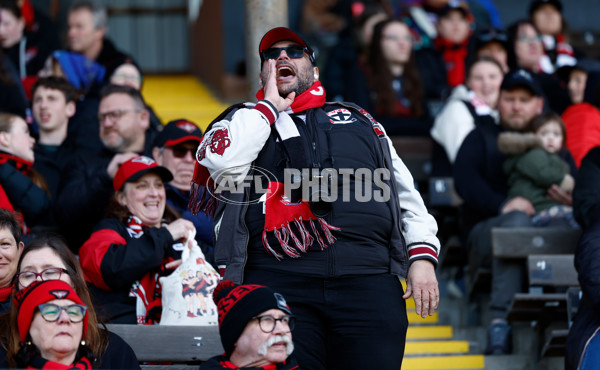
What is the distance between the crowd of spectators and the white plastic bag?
7.6 inches

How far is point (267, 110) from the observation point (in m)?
4.15

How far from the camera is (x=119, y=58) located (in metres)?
8.80

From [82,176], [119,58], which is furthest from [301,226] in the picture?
[119,58]

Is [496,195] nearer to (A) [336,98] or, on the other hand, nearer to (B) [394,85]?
(B) [394,85]

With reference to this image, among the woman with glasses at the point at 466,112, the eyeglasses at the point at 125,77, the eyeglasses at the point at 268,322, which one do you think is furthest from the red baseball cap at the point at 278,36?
the eyeglasses at the point at 125,77

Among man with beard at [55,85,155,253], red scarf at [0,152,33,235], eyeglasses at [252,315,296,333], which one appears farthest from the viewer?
man with beard at [55,85,155,253]

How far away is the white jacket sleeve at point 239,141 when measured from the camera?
4086mm

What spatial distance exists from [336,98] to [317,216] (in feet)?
17.7

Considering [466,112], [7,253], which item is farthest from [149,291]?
[466,112]

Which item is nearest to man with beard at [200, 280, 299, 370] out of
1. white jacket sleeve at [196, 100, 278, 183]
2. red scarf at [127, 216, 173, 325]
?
white jacket sleeve at [196, 100, 278, 183]

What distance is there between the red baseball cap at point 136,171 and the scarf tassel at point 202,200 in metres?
1.28

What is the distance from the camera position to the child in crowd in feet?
23.5

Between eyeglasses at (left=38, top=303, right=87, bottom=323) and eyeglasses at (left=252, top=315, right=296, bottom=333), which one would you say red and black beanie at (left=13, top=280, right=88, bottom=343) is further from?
eyeglasses at (left=252, top=315, right=296, bottom=333)

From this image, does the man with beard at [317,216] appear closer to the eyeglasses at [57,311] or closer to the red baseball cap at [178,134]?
the eyeglasses at [57,311]
